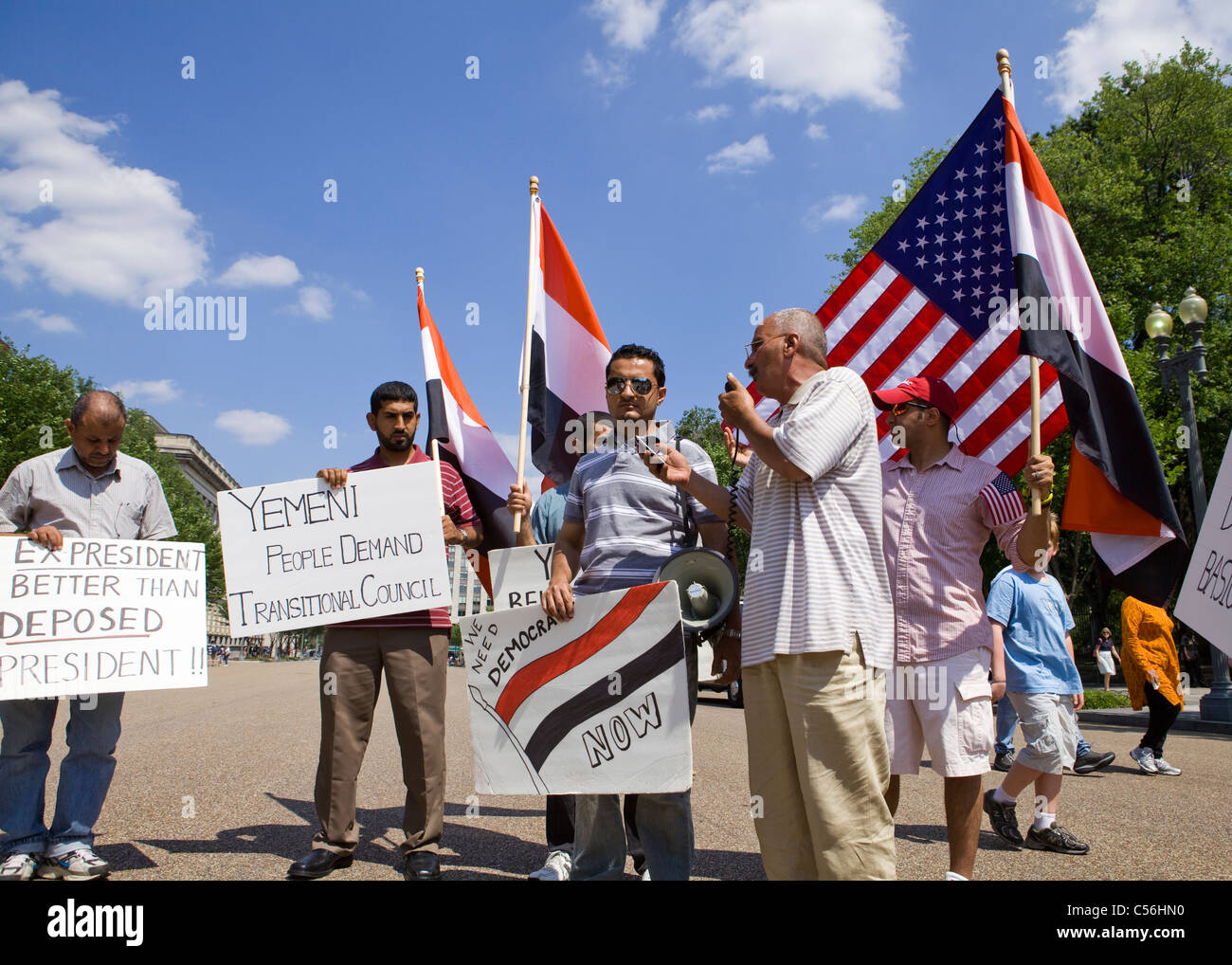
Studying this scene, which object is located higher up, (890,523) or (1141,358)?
(1141,358)

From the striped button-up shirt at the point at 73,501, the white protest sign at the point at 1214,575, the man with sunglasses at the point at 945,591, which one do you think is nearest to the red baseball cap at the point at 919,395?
the man with sunglasses at the point at 945,591

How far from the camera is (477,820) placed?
232 inches

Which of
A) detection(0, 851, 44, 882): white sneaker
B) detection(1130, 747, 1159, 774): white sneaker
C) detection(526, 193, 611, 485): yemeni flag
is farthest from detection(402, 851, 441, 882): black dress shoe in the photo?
detection(1130, 747, 1159, 774): white sneaker

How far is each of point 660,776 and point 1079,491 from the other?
2685 millimetres

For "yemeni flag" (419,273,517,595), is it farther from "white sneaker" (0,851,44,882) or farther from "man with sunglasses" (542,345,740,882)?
"white sneaker" (0,851,44,882)

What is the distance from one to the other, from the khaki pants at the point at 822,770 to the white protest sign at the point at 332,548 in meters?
2.10

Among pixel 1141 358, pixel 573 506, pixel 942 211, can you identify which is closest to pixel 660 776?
pixel 573 506

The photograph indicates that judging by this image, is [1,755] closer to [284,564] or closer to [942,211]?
[284,564]

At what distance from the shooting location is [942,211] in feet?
18.7

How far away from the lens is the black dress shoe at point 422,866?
4105 millimetres

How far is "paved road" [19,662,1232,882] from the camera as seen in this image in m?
4.47

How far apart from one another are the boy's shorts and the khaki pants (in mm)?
3080

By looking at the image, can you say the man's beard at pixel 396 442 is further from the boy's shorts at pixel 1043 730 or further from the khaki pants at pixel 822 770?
the boy's shorts at pixel 1043 730

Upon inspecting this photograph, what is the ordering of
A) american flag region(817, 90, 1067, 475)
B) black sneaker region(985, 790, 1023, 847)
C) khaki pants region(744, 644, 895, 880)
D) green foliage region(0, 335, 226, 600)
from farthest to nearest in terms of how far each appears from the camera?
green foliage region(0, 335, 226, 600)
american flag region(817, 90, 1067, 475)
black sneaker region(985, 790, 1023, 847)
khaki pants region(744, 644, 895, 880)
